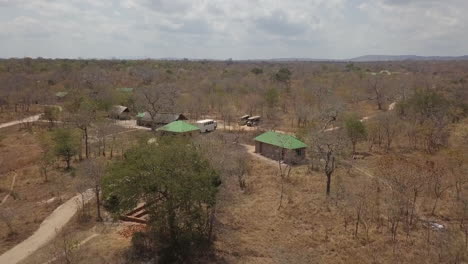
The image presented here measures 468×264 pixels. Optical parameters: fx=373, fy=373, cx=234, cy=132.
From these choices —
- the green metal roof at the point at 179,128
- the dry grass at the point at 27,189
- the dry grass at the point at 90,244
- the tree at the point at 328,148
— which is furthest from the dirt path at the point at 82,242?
the green metal roof at the point at 179,128

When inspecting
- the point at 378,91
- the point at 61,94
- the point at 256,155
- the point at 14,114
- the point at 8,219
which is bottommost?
the point at 8,219

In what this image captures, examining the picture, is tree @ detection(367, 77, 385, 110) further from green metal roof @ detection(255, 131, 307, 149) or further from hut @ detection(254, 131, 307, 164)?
hut @ detection(254, 131, 307, 164)

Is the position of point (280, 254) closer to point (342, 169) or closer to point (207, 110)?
point (342, 169)

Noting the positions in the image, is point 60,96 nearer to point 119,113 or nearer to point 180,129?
point 119,113

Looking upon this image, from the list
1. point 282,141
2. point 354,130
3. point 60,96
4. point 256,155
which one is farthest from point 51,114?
point 354,130

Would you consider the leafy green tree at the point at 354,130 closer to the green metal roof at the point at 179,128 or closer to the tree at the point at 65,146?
the green metal roof at the point at 179,128

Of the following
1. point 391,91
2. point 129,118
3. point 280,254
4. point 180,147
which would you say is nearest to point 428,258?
point 280,254
